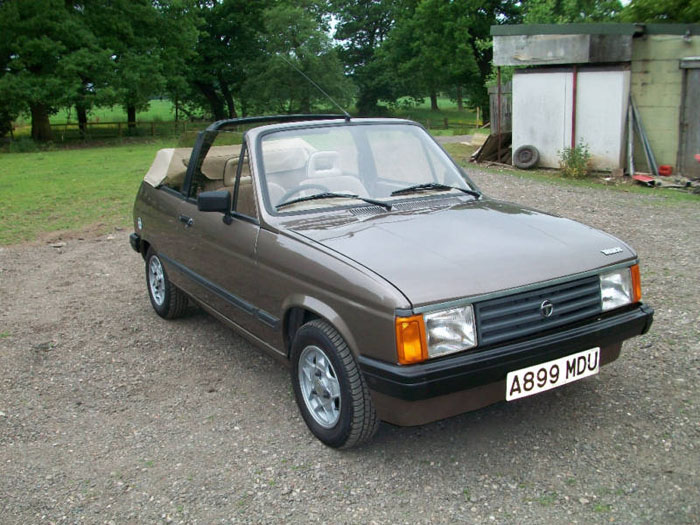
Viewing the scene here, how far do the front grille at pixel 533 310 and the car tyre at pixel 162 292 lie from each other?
3.37 meters

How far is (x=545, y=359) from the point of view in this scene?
3.36m

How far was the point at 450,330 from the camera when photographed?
3.17 m

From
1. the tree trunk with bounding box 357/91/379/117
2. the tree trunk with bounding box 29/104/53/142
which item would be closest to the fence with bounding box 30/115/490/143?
the tree trunk with bounding box 29/104/53/142

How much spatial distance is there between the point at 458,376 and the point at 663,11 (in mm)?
22658

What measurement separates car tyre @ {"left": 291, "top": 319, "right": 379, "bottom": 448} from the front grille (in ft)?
2.23

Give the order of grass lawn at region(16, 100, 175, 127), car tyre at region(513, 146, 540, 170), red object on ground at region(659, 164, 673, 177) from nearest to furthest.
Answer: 1. red object on ground at region(659, 164, 673, 177)
2. car tyre at region(513, 146, 540, 170)
3. grass lawn at region(16, 100, 175, 127)

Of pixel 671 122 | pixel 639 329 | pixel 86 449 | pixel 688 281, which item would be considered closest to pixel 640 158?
pixel 671 122

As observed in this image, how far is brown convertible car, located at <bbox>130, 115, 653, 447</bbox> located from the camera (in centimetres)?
318

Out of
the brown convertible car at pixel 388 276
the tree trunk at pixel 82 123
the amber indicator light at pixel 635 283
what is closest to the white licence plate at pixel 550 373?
the brown convertible car at pixel 388 276

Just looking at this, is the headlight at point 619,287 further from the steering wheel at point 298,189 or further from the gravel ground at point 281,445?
the steering wheel at point 298,189

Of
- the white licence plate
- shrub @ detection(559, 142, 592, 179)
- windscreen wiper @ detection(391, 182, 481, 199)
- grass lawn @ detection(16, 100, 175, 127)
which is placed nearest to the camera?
the white licence plate

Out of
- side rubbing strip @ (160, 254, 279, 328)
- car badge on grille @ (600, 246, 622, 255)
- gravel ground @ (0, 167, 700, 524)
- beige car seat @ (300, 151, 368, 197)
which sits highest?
beige car seat @ (300, 151, 368, 197)

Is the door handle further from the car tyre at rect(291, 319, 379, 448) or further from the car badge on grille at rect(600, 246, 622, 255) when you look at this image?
the car badge on grille at rect(600, 246, 622, 255)

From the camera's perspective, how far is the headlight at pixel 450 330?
3125 millimetres
